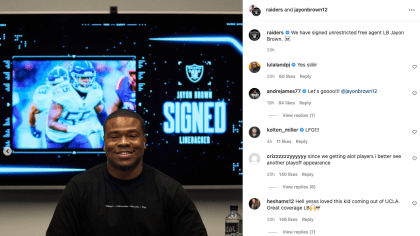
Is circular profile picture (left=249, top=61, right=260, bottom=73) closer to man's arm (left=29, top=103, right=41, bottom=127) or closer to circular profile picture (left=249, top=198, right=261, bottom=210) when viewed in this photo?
circular profile picture (left=249, top=198, right=261, bottom=210)

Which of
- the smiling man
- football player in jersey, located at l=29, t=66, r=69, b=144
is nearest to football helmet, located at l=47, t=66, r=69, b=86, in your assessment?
football player in jersey, located at l=29, t=66, r=69, b=144

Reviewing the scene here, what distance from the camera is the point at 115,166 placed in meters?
1.96

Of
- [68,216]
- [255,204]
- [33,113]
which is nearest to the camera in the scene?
[255,204]

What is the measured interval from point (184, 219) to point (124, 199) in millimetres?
262

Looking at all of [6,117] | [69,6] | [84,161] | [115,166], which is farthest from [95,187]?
[69,6]

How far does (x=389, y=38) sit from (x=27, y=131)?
2676 mm

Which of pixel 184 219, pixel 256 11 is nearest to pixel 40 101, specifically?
pixel 184 219

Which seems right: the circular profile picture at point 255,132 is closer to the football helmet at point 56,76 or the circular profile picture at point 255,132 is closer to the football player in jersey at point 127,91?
the football player in jersey at point 127,91

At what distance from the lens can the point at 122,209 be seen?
6.15 ft

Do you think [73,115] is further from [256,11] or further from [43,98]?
[256,11]

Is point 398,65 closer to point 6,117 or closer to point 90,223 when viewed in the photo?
point 90,223

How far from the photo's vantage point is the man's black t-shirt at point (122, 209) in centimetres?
184

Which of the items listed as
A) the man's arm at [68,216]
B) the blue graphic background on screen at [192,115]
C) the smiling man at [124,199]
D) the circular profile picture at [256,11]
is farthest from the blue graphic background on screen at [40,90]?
the circular profile picture at [256,11]

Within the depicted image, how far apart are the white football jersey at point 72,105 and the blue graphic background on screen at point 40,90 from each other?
24 millimetres
